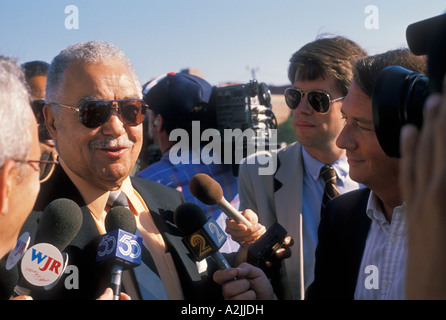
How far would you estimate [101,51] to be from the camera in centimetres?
212

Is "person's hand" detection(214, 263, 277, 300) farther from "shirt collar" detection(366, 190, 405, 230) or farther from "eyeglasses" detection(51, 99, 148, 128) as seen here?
"eyeglasses" detection(51, 99, 148, 128)

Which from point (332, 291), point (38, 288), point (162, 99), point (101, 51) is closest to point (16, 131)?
point (38, 288)

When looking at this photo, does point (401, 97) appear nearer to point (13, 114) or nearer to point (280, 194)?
point (13, 114)

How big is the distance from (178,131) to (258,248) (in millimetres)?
1504

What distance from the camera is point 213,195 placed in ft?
6.49

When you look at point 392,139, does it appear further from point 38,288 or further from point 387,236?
point 38,288

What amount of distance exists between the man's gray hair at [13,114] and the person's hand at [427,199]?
3.20 feet

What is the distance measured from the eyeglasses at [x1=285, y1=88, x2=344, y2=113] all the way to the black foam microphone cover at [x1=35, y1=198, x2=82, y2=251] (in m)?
→ 1.84

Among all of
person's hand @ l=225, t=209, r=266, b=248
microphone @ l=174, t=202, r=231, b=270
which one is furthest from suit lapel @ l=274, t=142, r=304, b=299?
microphone @ l=174, t=202, r=231, b=270

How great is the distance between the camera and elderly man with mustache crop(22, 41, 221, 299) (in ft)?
6.59

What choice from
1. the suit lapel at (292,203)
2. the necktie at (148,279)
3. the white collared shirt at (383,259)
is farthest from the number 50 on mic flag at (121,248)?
the suit lapel at (292,203)

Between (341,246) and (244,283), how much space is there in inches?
21.1

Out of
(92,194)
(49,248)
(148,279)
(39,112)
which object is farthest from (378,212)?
(39,112)
